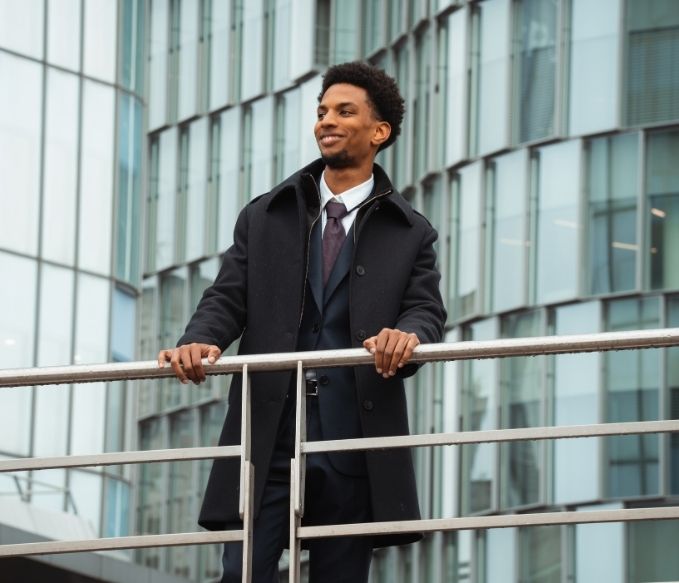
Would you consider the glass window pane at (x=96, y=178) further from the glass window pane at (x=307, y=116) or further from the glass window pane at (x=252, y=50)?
the glass window pane at (x=252, y=50)

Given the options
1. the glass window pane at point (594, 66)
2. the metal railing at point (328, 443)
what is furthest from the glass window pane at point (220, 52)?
the metal railing at point (328, 443)

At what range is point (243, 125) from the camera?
3869 centimetres

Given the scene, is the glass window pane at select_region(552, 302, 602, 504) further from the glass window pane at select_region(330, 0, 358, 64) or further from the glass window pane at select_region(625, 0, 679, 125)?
the glass window pane at select_region(330, 0, 358, 64)

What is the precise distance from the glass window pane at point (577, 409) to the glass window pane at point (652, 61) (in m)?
2.30

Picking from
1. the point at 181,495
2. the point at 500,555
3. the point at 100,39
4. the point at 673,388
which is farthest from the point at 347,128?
the point at 181,495

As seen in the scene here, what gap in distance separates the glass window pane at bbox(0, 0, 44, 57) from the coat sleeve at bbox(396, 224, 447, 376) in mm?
22314

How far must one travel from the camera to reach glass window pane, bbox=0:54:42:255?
1166 inches

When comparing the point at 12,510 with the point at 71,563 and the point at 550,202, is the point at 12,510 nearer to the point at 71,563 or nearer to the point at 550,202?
the point at 71,563

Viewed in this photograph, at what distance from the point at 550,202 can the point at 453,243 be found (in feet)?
6.87

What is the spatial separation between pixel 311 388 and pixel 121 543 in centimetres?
85

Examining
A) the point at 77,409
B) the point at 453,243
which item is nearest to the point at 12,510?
the point at 77,409

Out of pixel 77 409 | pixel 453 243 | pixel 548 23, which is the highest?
pixel 548 23

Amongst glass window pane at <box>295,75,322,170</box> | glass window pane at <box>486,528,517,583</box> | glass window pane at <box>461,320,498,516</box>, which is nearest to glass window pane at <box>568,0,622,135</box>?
glass window pane at <box>461,320,498,516</box>

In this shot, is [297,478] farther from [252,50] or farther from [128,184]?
[252,50]
